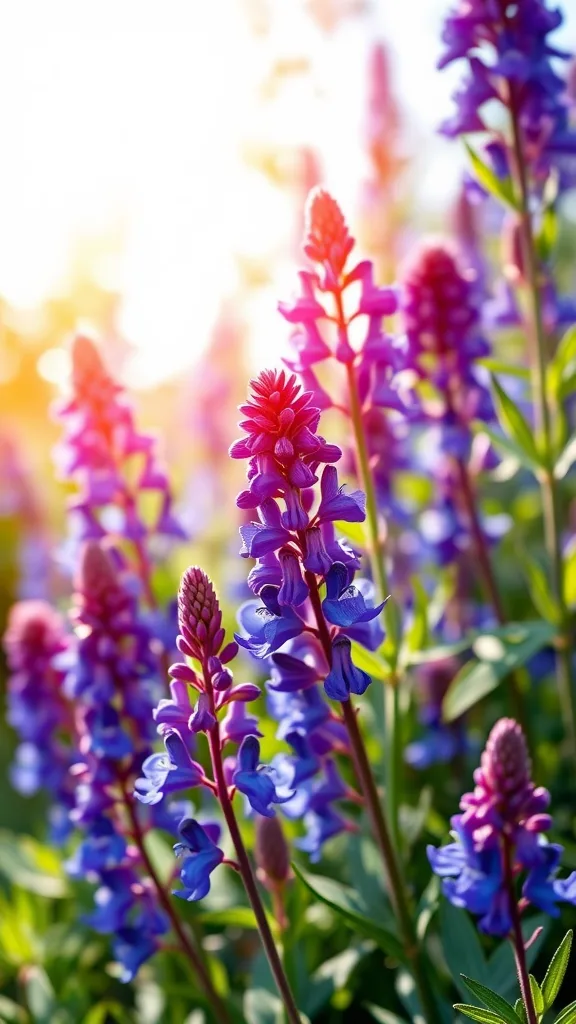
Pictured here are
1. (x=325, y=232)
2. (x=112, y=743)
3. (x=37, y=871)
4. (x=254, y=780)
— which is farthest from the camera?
(x=37, y=871)

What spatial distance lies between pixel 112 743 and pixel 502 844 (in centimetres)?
121

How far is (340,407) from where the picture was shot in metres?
2.64

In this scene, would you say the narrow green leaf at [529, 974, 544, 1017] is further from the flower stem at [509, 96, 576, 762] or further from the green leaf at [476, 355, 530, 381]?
the green leaf at [476, 355, 530, 381]

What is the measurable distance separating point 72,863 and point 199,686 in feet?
4.64

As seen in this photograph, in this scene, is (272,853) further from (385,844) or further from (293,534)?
(293,534)

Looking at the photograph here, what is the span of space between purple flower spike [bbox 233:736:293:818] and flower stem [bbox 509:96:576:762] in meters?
1.71

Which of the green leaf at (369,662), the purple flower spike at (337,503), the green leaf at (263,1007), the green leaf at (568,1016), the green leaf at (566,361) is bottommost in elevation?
the green leaf at (263,1007)

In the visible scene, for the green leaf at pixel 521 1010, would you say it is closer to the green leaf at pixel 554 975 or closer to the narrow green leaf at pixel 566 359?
the green leaf at pixel 554 975

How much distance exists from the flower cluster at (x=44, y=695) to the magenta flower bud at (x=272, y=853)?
119 centimetres

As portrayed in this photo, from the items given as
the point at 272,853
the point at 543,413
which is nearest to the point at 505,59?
the point at 543,413

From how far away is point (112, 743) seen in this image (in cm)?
280

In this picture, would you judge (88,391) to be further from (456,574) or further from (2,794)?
(2,794)

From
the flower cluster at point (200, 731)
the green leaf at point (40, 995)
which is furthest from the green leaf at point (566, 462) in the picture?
the green leaf at point (40, 995)

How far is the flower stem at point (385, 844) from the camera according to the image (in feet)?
6.48
